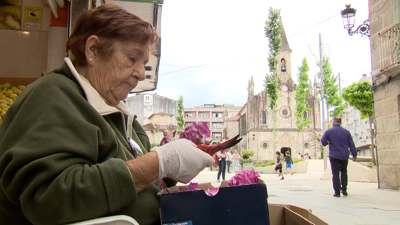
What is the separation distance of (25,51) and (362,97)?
17612 mm

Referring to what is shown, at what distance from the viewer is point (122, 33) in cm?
144

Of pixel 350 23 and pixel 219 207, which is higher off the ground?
pixel 350 23

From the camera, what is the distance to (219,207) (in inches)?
45.9

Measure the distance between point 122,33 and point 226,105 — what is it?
300 ft

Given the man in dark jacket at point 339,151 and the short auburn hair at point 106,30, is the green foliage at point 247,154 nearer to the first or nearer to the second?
the man in dark jacket at point 339,151

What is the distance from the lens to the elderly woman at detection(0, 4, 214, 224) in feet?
3.44

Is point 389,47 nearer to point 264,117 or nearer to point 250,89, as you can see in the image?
point 264,117

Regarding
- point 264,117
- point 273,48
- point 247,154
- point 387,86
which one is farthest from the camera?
point 264,117

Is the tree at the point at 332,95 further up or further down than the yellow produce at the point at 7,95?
further up

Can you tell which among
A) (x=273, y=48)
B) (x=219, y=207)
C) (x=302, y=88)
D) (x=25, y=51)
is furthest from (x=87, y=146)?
(x=302, y=88)

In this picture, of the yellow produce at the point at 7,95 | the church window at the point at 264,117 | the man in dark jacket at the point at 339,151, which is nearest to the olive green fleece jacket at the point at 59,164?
the yellow produce at the point at 7,95

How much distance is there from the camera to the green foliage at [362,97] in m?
17.5

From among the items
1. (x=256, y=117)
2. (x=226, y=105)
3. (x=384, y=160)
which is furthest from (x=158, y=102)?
(x=384, y=160)

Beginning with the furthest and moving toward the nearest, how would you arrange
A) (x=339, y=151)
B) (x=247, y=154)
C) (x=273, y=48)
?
(x=247, y=154)
(x=273, y=48)
(x=339, y=151)
